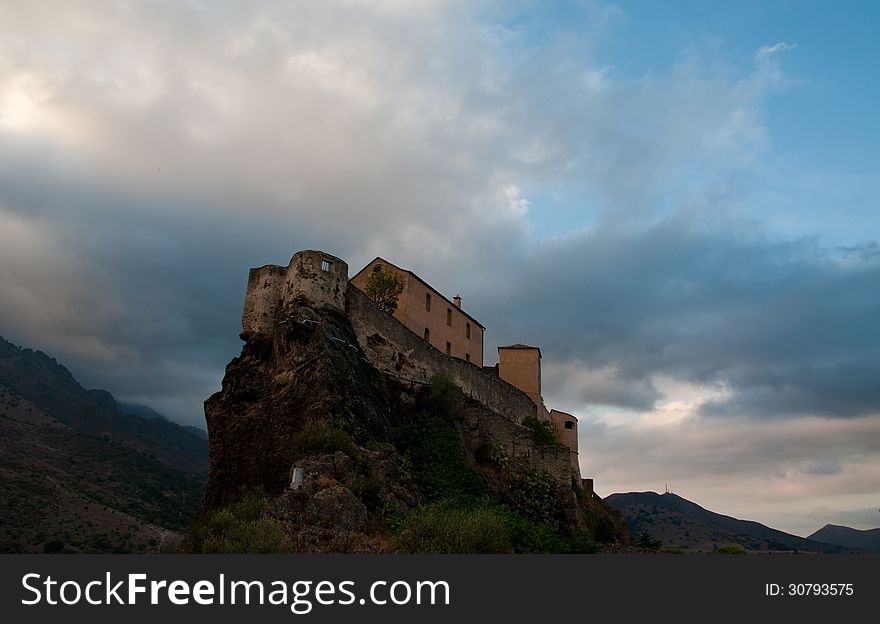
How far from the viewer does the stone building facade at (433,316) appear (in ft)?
124

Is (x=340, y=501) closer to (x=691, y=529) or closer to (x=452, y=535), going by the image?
(x=452, y=535)

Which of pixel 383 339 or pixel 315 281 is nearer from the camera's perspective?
pixel 315 281

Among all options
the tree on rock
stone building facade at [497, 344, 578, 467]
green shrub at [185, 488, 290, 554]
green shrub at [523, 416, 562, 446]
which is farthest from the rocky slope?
stone building facade at [497, 344, 578, 467]

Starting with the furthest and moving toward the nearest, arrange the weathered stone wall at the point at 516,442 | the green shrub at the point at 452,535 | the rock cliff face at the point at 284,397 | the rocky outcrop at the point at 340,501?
the weathered stone wall at the point at 516,442
the rock cliff face at the point at 284,397
the rocky outcrop at the point at 340,501
the green shrub at the point at 452,535

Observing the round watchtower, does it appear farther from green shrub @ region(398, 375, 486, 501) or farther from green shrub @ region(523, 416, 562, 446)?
green shrub @ region(523, 416, 562, 446)

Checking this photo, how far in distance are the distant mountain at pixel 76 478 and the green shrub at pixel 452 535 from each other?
33.5m

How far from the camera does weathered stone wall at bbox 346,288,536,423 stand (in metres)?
28.4

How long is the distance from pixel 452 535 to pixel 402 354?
50.8 feet

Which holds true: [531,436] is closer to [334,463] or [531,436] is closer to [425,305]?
[425,305]

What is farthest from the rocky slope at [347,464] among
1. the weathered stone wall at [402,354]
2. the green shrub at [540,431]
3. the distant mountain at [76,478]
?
the distant mountain at [76,478]

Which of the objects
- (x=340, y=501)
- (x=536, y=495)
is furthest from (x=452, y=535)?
(x=536, y=495)

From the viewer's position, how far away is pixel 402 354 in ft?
99.1

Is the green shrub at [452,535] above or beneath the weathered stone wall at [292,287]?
beneath

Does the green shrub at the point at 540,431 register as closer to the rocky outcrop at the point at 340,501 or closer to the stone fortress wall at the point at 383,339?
the stone fortress wall at the point at 383,339
